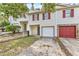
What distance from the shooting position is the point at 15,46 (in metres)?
2.18

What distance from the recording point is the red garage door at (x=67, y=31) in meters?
2.22

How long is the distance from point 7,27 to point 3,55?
0.38 metres

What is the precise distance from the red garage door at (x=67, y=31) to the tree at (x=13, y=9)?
555 millimetres

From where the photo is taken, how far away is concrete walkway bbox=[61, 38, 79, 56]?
214 cm

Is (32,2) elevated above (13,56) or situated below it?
above

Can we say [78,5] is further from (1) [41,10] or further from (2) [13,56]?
(2) [13,56]

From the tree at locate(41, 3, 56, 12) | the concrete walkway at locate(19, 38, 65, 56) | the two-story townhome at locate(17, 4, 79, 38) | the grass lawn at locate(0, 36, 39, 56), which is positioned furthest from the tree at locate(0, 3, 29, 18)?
the concrete walkway at locate(19, 38, 65, 56)

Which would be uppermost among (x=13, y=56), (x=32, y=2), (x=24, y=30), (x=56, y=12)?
(x=32, y=2)

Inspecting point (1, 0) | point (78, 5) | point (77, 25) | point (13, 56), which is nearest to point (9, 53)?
point (13, 56)

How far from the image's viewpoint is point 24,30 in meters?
2.28

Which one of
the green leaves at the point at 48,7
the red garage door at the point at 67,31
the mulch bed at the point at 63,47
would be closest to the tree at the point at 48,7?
the green leaves at the point at 48,7

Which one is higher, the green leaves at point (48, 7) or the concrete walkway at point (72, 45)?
the green leaves at point (48, 7)

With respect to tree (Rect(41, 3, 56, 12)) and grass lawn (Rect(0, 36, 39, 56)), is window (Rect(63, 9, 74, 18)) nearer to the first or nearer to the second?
tree (Rect(41, 3, 56, 12))

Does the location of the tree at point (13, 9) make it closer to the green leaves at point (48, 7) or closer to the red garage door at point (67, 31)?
the green leaves at point (48, 7)
